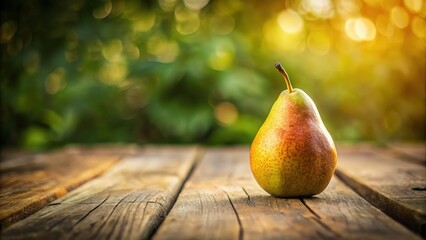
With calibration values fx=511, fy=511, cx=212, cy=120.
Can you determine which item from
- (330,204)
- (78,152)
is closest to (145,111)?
(78,152)

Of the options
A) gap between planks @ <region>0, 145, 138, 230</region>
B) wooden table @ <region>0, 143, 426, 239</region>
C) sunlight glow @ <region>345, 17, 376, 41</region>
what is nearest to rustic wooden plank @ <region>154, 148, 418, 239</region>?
wooden table @ <region>0, 143, 426, 239</region>

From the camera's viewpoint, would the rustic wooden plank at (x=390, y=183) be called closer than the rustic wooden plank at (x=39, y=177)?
Yes

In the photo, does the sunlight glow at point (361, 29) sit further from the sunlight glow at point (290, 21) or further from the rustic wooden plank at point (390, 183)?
the rustic wooden plank at point (390, 183)

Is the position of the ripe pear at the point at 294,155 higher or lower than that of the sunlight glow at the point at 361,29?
lower

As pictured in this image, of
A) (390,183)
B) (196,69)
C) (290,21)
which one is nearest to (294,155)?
(390,183)

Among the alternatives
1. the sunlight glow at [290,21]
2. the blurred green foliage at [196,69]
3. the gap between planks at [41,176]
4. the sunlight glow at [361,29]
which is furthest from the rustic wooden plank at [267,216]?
the sunlight glow at [290,21]

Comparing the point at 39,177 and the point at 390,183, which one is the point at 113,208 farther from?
the point at 390,183

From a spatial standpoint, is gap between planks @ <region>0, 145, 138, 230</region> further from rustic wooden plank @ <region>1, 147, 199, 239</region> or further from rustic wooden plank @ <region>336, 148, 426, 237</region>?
rustic wooden plank @ <region>336, 148, 426, 237</region>

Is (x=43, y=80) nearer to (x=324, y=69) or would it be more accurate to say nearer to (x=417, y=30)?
(x=324, y=69)
